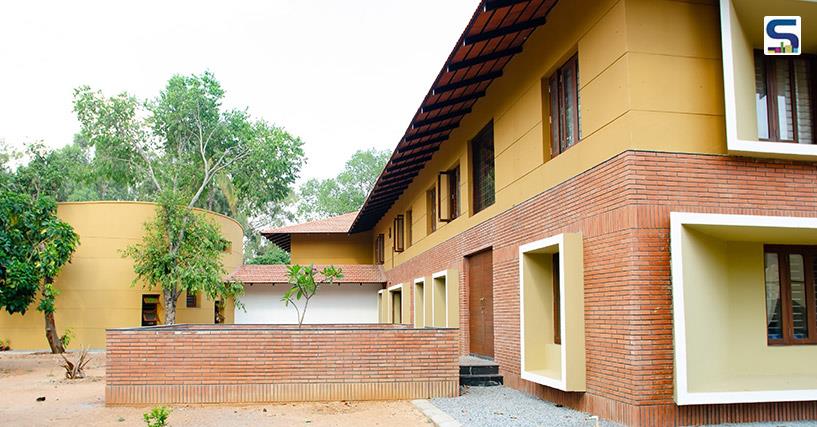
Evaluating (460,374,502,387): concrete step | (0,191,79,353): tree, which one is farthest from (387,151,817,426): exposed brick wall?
(0,191,79,353): tree

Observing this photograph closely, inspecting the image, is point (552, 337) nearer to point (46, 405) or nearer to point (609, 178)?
point (609, 178)

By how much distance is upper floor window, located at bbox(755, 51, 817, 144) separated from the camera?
8.55 meters

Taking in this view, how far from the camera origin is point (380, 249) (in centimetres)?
3114

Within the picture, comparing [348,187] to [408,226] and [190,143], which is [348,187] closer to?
[190,143]

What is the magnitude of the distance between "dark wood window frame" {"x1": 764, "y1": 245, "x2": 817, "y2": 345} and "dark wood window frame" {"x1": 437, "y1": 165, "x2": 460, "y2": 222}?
8.25m

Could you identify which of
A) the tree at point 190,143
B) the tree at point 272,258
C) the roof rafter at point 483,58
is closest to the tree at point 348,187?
the tree at point 272,258

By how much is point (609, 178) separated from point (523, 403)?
3482mm

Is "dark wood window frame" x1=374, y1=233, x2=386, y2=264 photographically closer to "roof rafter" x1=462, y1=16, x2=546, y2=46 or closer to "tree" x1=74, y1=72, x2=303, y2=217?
"tree" x1=74, y1=72, x2=303, y2=217

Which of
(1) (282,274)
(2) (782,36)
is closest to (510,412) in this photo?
(2) (782,36)

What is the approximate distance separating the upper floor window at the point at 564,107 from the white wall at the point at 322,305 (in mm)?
20946

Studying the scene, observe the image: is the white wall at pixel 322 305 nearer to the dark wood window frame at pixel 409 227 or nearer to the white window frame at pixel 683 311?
the dark wood window frame at pixel 409 227

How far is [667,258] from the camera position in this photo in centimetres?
777

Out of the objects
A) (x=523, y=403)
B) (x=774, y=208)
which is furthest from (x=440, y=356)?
(x=774, y=208)

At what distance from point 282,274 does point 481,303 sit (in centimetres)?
1750
